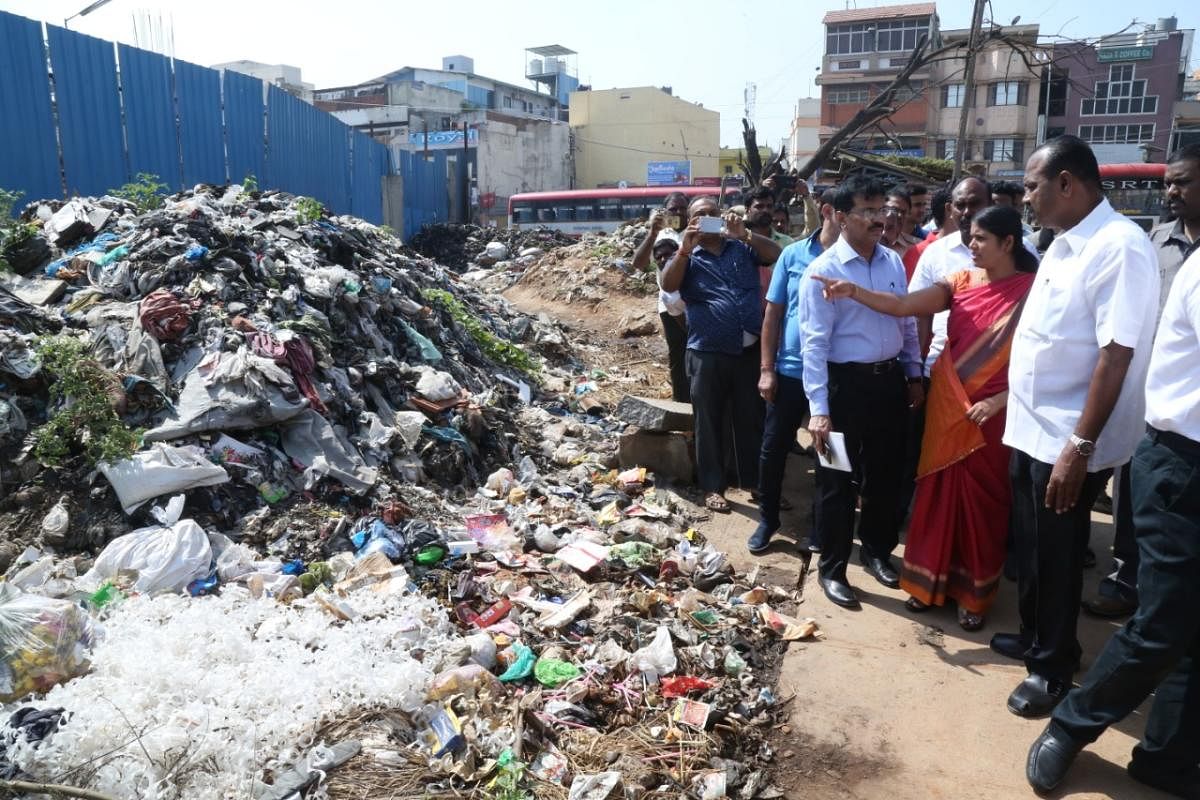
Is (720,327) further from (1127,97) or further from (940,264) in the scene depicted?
(1127,97)

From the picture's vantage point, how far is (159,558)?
11.2 ft

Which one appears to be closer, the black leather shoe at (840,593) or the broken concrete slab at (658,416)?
the black leather shoe at (840,593)

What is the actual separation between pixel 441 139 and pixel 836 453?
3167 cm

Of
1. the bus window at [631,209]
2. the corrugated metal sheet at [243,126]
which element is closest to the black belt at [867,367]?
the corrugated metal sheet at [243,126]

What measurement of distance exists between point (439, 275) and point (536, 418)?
3861 millimetres

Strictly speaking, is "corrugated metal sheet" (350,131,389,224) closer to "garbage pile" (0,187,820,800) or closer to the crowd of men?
"garbage pile" (0,187,820,800)

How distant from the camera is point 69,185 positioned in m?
8.88

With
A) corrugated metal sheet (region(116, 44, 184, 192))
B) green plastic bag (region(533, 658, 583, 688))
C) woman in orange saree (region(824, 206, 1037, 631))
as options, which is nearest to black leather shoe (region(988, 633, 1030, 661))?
woman in orange saree (region(824, 206, 1037, 631))

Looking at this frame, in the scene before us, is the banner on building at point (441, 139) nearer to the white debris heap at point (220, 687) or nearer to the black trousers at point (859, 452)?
the black trousers at point (859, 452)

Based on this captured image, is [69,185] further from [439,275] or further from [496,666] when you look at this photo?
[496,666]

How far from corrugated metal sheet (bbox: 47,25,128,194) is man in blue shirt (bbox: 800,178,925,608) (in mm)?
8358

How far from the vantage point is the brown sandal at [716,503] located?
4.79 metres

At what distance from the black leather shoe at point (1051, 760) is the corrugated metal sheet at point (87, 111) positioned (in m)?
9.69

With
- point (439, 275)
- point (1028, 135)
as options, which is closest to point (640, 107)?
point (1028, 135)
